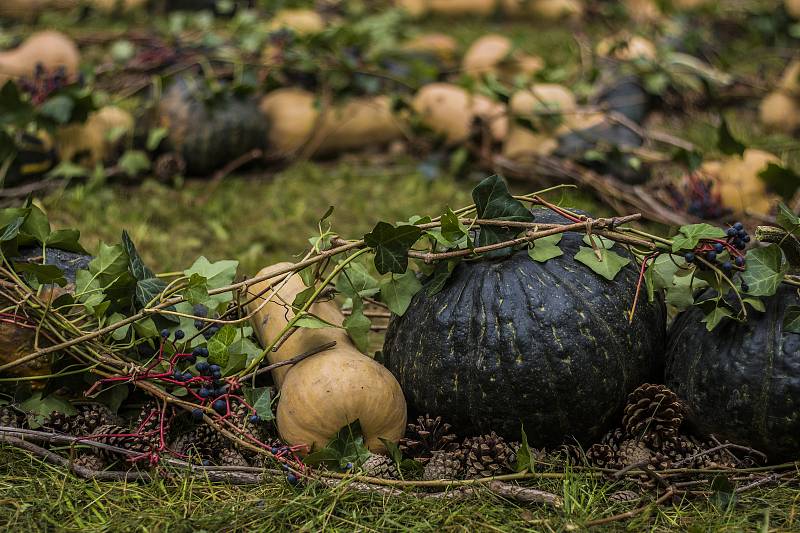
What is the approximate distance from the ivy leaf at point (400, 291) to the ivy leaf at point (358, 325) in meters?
0.08

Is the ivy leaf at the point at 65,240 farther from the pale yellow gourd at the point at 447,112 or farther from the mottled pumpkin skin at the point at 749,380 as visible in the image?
the pale yellow gourd at the point at 447,112

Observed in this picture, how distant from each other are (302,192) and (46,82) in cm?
135

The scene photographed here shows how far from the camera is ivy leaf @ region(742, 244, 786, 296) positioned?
85.4 inches

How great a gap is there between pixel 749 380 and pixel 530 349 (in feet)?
1.75

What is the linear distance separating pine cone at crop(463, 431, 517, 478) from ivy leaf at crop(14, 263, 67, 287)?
3.93 ft

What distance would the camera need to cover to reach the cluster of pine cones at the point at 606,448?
7.27ft

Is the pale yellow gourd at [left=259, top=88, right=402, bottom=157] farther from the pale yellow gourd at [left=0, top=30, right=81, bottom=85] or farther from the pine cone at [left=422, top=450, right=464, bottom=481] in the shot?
the pine cone at [left=422, top=450, right=464, bottom=481]

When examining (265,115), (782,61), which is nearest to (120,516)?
(265,115)

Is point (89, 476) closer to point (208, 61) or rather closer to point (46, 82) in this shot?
point (46, 82)

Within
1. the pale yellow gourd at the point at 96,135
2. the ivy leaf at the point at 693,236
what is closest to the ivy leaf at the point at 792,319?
the ivy leaf at the point at 693,236

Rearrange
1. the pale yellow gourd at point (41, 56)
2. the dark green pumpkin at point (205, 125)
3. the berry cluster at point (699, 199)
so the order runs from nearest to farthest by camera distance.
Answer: the berry cluster at point (699, 199), the dark green pumpkin at point (205, 125), the pale yellow gourd at point (41, 56)

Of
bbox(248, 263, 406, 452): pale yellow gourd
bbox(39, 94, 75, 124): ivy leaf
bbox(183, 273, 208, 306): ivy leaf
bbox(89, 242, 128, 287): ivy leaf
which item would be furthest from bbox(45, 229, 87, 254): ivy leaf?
bbox(39, 94, 75, 124): ivy leaf

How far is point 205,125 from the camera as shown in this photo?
4609 mm

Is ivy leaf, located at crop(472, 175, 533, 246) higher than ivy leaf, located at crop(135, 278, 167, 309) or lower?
higher
